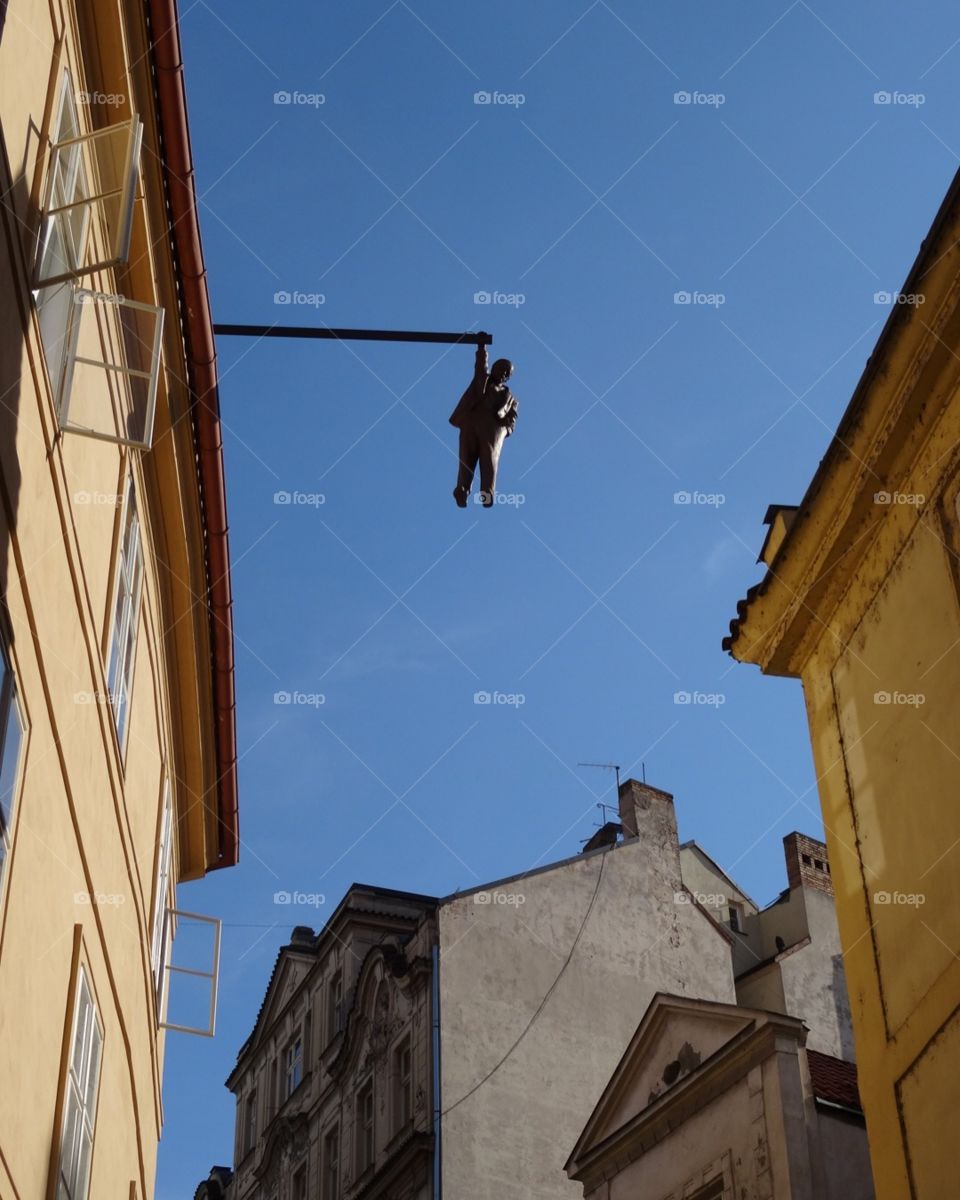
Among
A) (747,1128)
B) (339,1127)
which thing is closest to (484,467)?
(747,1128)

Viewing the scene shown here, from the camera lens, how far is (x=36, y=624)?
866cm

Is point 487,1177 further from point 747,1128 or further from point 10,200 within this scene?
point 10,200

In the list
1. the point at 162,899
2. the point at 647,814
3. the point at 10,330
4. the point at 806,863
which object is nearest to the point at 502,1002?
the point at 647,814

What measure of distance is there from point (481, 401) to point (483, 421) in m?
0.14

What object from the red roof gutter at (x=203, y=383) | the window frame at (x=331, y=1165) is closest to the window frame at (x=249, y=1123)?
the window frame at (x=331, y=1165)

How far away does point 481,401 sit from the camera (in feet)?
33.3

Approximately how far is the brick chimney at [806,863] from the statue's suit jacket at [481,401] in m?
22.8

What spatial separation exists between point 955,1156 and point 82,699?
6095mm

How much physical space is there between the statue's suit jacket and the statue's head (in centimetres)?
9

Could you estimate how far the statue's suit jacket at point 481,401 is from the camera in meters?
10.1

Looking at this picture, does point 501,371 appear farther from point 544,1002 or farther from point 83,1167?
point 544,1002

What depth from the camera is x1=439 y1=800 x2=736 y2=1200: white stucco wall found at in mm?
26484

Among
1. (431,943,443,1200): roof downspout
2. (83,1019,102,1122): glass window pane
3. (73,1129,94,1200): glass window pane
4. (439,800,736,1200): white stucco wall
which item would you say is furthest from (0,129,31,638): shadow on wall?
(439,800,736,1200): white stucco wall

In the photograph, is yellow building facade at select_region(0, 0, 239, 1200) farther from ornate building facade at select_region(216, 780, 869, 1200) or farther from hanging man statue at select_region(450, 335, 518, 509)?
ornate building facade at select_region(216, 780, 869, 1200)
